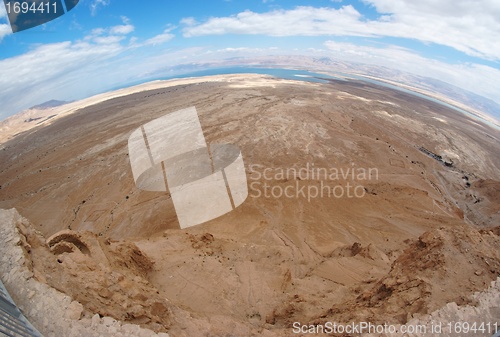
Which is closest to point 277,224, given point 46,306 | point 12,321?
point 46,306

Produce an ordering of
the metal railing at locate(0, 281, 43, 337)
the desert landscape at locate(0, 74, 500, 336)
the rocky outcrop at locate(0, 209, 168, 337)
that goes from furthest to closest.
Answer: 1. the desert landscape at locate(0, 74, 500, 336)
2. the rocky outcrop at locate(0, 209, 168, 337)
3. the metal railing at locate(0, 281, 43, 337)

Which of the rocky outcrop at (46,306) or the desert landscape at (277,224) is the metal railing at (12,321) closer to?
the rocky outcrop at (46,306)

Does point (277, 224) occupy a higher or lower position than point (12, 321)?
lower

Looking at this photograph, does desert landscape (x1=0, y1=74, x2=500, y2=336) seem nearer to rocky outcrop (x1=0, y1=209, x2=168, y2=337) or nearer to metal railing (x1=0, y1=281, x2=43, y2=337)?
rocky outcrop (x1=0, y1=209, x2=168, y2=337)

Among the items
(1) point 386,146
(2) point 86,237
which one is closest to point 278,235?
(2) point 86,237

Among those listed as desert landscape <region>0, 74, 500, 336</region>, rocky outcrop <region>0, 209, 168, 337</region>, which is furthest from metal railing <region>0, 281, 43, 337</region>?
desert landscape <region>0, 74, 500, 336</region>

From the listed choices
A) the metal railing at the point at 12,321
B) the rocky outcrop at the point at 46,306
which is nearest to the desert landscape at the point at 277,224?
the rocky outcrop at the point at 46,306

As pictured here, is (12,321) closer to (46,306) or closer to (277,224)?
(46,306)

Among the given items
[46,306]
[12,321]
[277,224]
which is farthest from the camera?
[277,224]
